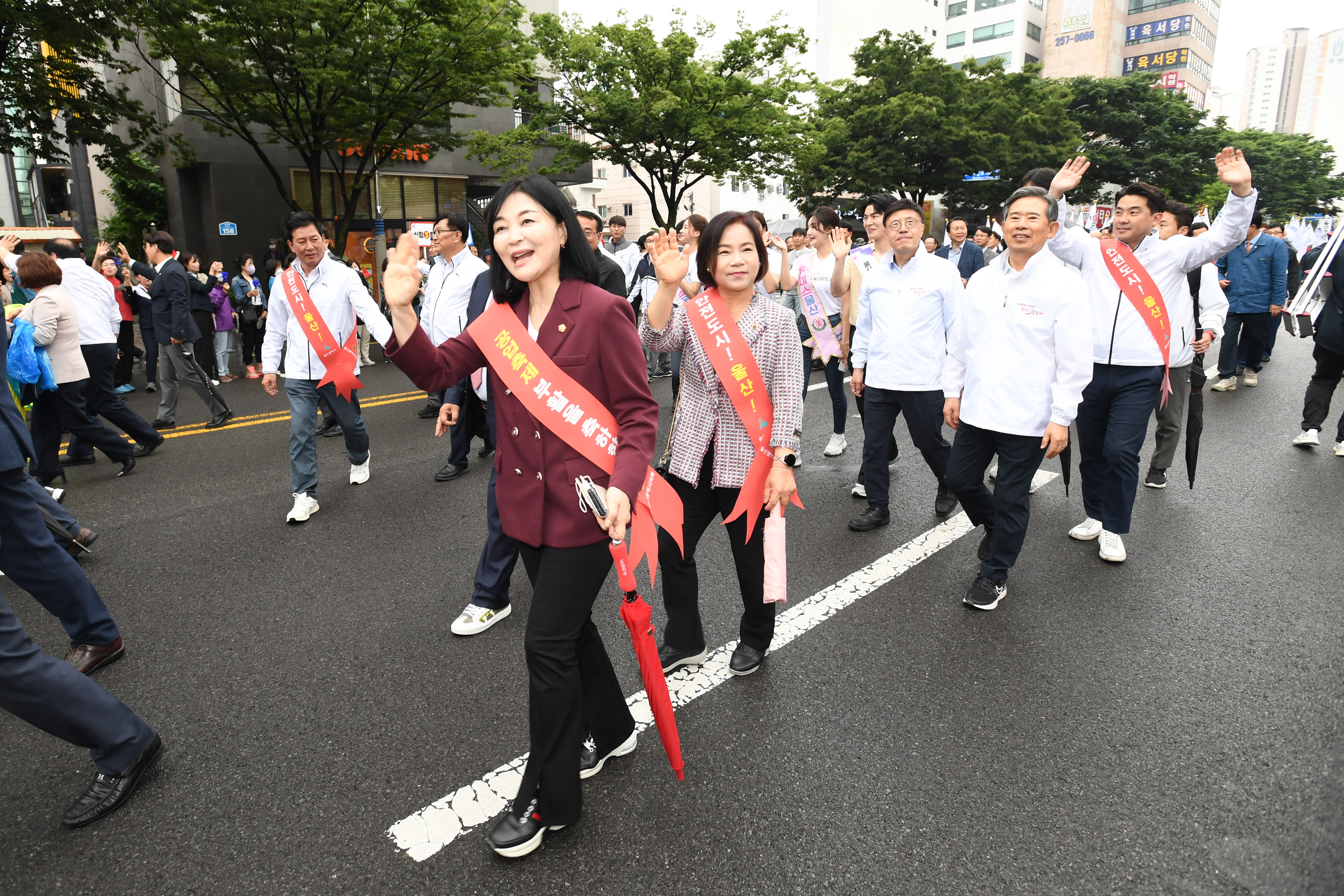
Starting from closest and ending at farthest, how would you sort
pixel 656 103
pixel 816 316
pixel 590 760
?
1. pixel 590 760
2. pixel 816 316
3. pixel 656 103

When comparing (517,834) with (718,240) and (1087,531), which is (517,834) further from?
(1087,531)

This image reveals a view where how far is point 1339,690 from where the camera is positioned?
9.90 ft

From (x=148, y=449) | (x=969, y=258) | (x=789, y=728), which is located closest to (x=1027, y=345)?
(x=789, y=728)

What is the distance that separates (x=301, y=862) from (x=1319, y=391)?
772 centimetres

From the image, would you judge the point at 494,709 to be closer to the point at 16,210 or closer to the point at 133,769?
the point at 133,769

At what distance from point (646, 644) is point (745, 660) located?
1.06 meters

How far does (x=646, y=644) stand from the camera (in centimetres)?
218

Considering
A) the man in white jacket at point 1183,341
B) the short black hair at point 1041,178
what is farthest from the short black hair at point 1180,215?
the short black hair at point 1041,178

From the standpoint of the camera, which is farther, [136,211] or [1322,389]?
[136,211]

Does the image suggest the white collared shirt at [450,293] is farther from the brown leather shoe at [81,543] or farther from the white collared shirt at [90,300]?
the white collared shirt at [90,300]

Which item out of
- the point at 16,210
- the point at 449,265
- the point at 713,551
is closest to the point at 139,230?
the point at 16,210

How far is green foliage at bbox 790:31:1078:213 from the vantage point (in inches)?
1195

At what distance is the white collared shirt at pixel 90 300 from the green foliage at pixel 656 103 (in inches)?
523

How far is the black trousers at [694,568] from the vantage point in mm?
3014
